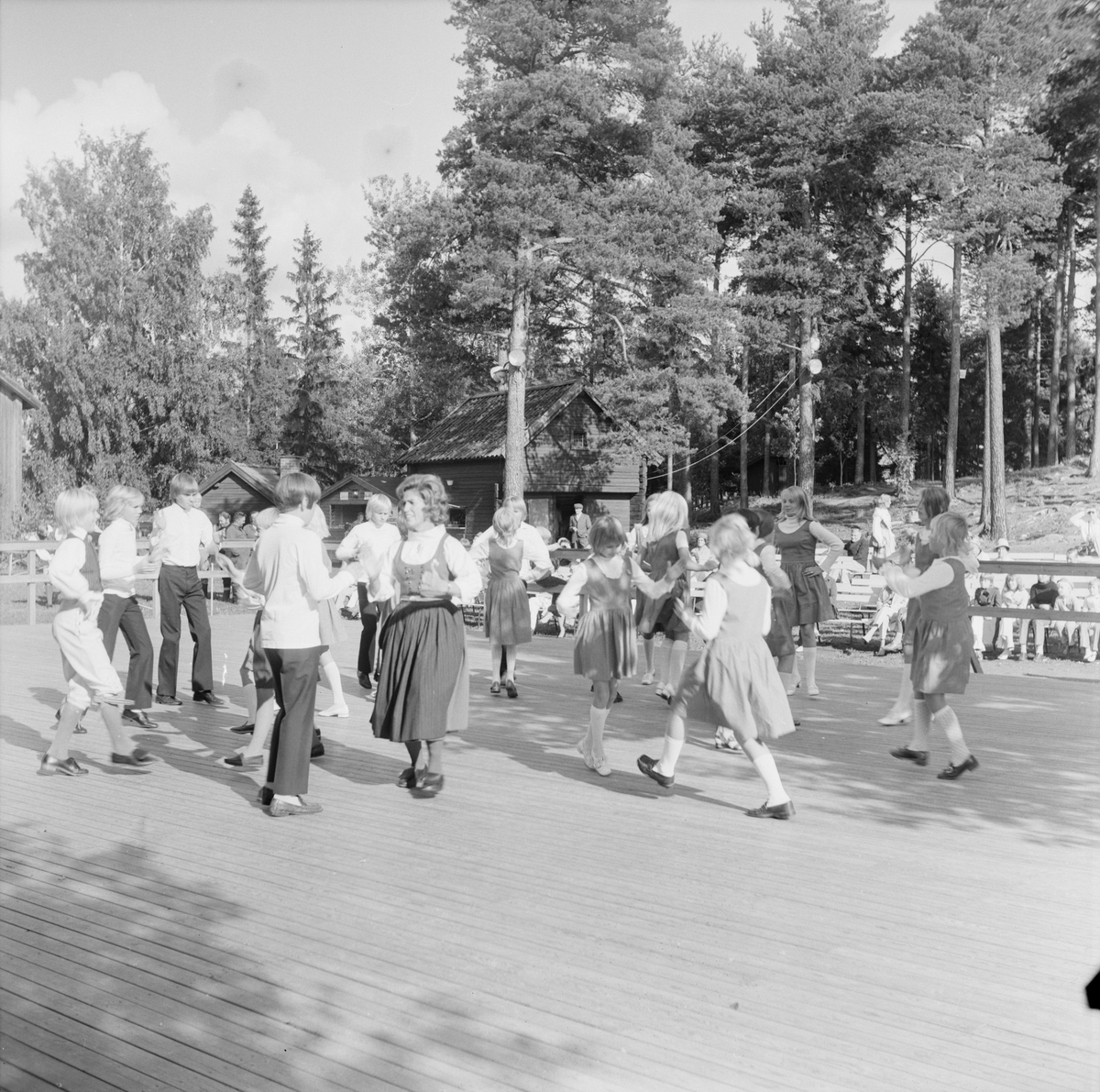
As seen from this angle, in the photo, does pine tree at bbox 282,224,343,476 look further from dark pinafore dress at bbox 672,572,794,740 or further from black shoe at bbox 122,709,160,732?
dark pinafore dress at bbox 672,572,794,740

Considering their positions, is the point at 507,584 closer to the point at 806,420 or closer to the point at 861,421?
the point at 806,420

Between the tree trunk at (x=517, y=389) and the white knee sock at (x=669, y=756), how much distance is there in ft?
69.8

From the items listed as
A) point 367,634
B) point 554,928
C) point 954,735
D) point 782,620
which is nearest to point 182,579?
point 367,634

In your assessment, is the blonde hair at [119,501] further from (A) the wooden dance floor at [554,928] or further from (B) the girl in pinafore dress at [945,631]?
(B) the girl in pinafore dress at [945,631]

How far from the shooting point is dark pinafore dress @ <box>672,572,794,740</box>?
5.90 meters

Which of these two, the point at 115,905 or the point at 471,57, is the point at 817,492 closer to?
the point at 471,57

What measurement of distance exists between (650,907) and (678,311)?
83.6 ft

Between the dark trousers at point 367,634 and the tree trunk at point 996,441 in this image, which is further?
the tree trunk at point 996,441

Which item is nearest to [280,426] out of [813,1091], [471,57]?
[471,57]

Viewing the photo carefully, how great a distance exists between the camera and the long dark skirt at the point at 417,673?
614 centimetres

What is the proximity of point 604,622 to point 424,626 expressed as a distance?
138 cm

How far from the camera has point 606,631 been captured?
7.09 m

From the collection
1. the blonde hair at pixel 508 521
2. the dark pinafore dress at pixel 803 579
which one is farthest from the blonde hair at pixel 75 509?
the dark pinafore dress at pixel 803 579

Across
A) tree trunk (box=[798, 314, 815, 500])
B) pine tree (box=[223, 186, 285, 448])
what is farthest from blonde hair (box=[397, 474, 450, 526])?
pine tree (box=[223, 186, 285, 448])
